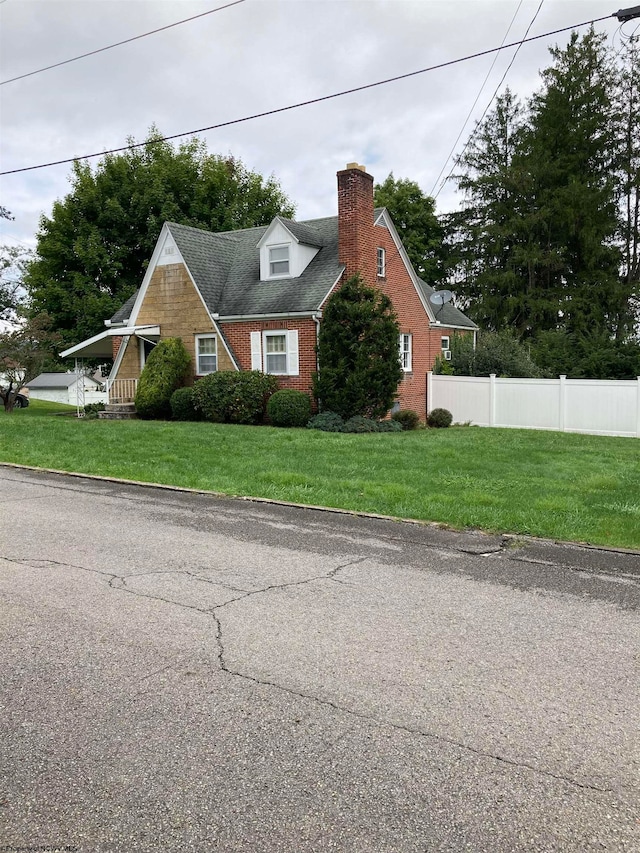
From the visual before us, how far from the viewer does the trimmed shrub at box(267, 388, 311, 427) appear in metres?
19.7

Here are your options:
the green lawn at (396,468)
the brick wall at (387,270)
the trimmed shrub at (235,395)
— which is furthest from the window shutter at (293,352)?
the green lawn at (396,468)

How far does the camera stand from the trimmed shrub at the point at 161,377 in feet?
72.9

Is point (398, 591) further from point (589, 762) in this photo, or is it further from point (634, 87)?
point (634, 87)

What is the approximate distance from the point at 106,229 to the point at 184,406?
16215 millimetres

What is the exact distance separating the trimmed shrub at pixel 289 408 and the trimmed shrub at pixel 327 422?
1.11 ft

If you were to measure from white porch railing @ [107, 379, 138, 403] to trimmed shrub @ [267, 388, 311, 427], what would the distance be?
6.85 m

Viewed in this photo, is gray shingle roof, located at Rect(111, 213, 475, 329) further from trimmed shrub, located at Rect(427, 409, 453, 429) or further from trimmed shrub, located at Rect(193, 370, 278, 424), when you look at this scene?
trimmed shrub, located at Rect(427, 409, 453, 429)

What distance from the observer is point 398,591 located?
567 centimetres

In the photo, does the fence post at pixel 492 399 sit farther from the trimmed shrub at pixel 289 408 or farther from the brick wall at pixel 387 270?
the trimmed shrub at pixel 289 408

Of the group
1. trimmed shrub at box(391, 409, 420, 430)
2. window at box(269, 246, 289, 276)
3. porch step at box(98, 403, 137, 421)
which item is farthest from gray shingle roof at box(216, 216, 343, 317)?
porch step at box(98, 403, 137, 421)

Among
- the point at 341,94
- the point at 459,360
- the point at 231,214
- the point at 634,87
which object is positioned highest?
the point at 634,87

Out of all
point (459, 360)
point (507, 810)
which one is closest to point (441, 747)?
point (507, 810)

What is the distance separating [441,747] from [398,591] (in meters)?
A: 2.39

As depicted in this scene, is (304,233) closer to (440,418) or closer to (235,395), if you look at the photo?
(235,395)
